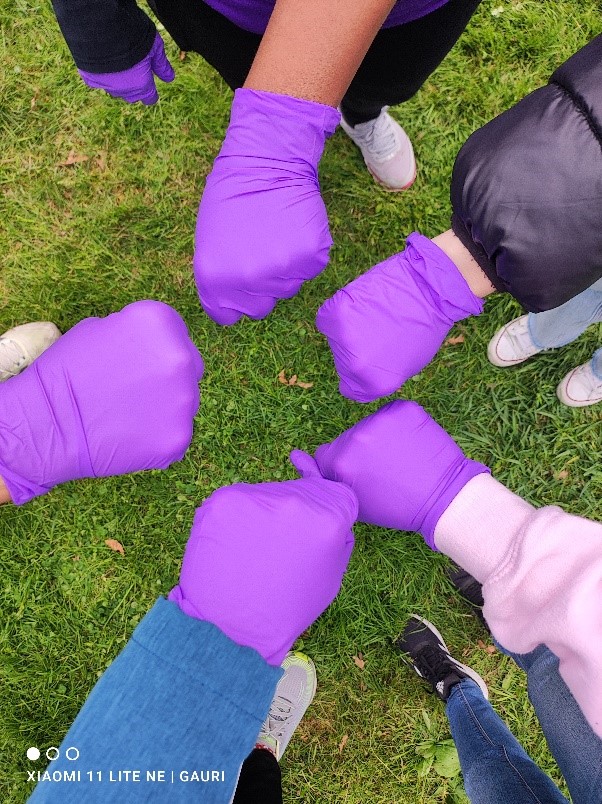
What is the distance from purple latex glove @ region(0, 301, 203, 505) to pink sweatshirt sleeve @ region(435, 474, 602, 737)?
1.02 metres

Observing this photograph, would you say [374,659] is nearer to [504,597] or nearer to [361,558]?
[361,558]

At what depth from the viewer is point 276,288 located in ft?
5.22

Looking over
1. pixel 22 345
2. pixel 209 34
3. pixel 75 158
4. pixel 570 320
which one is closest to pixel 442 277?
pixel 570 320

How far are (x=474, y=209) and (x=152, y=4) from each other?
3.66 ft

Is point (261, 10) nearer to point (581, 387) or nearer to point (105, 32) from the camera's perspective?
point (105, 32)

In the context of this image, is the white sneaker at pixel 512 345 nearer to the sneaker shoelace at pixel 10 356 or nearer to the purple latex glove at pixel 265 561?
the purple latex glove at pixel 265 561

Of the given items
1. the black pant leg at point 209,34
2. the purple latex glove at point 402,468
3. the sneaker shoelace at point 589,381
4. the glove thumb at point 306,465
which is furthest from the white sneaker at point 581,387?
the black pant leg at point 209,34

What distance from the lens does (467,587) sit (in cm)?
240

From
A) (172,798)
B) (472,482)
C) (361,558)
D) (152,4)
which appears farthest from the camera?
(361,558)

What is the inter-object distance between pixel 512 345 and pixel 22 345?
2075mm

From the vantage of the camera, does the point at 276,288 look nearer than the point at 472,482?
Yes

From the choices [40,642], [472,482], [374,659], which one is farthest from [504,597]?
[40,642]

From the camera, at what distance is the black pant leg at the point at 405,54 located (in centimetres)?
144

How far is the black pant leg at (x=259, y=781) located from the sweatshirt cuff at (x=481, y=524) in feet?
3.61
